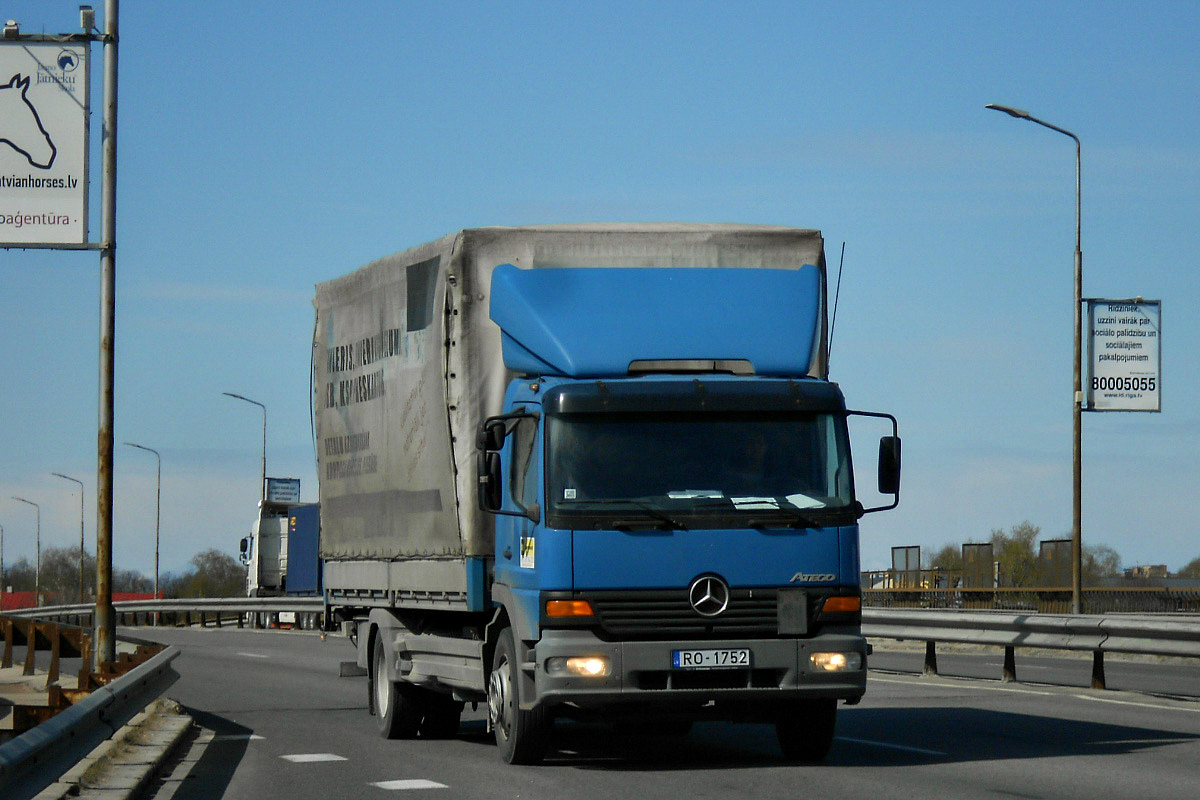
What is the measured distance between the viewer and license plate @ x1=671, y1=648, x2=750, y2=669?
1083 centimetres

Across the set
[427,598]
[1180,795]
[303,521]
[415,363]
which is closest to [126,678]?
[427,598]

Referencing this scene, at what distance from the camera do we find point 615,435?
11.1 meters

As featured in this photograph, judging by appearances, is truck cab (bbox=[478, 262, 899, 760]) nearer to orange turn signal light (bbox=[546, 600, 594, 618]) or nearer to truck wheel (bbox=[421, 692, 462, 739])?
orange turn signal light (bbox=[546, 600, 594, 618])

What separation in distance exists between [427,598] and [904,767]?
4.02 meters

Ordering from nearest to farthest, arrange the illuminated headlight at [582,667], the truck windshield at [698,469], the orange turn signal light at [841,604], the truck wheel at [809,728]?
1. the illuminated headlight at [582,667]
2. the truck windshield at [698,469]
3. the orange turn signal light at [841,604]
4. the truck wheel at [809,728]

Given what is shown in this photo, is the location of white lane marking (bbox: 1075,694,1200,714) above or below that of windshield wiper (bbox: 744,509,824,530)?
below

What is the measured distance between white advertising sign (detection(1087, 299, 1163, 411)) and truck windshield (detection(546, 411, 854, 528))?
17560 mm

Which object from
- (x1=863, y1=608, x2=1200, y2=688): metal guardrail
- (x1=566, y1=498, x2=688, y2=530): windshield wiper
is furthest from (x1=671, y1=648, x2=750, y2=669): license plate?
(x1=863, y1=608, x2=1200, y2=688): metal guardrail

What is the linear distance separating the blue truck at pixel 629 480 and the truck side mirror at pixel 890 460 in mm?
15

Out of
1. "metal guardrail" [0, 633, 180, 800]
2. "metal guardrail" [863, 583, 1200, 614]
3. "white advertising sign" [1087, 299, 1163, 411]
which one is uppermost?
"white advertising sign" [1087, 299, 1163, 411]

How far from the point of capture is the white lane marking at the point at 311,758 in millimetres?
12758

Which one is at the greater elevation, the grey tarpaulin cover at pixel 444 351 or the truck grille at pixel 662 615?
the grey tarpaulin cover at pixel 444 351

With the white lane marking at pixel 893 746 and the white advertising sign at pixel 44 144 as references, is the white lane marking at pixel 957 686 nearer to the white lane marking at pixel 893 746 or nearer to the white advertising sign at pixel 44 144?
the white lane marking at pixel 893 746

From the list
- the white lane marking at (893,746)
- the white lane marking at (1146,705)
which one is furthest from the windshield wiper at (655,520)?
the white lane marking at (1146,705)
